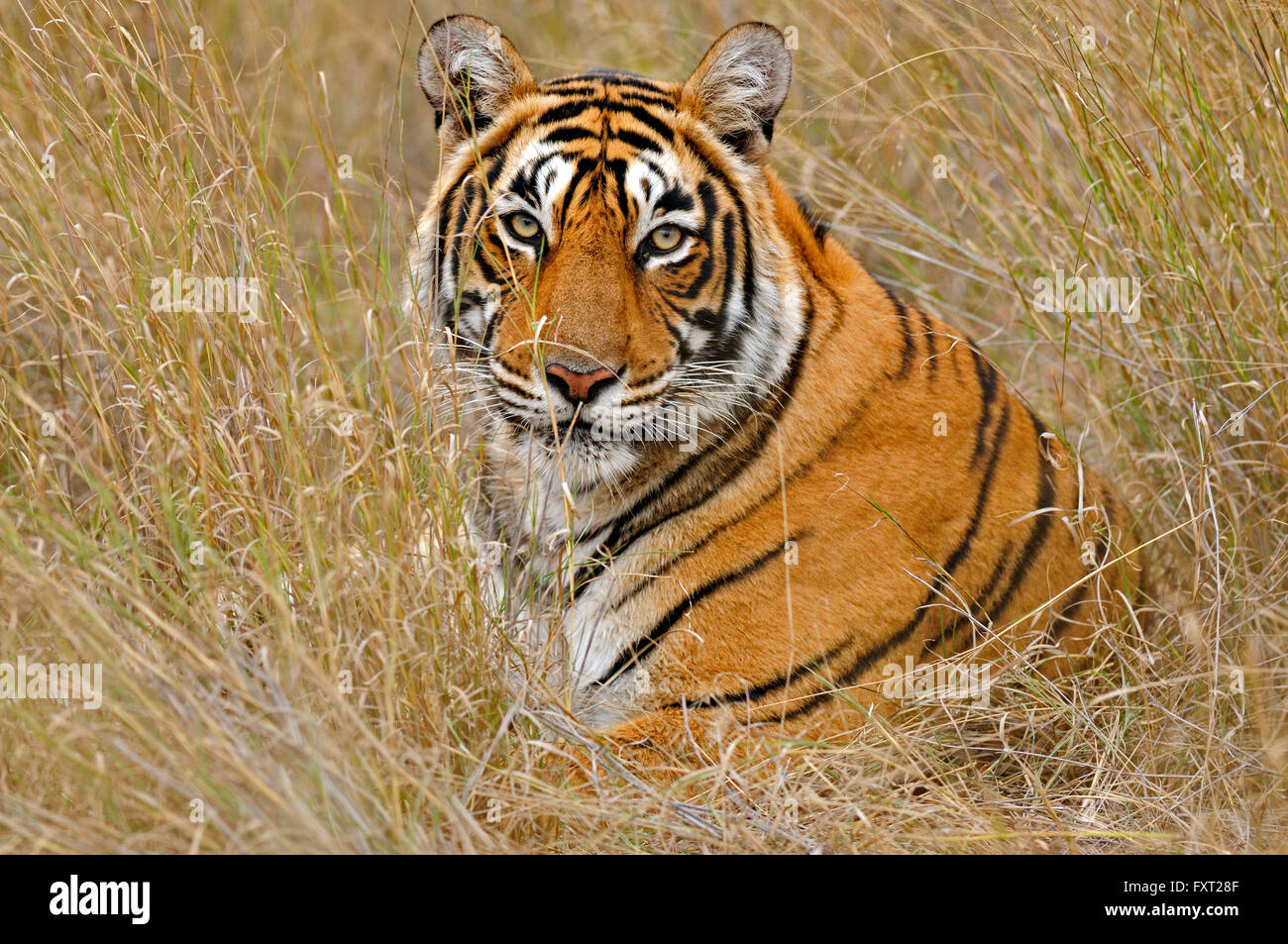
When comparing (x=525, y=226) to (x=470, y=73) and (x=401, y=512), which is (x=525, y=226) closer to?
(x=470, y=73)

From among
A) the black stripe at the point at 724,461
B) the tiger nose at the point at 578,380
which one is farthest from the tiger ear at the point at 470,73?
the black stripe at the point at 724,461

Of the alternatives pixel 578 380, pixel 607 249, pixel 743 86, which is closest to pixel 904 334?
pixel 743 86

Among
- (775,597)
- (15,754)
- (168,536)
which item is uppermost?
(168,536)

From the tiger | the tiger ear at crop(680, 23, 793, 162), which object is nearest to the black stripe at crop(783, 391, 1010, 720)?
the tiger

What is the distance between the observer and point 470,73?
2.88 m

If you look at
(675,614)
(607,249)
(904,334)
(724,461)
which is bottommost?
(675,614)

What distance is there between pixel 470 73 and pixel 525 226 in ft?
1.23

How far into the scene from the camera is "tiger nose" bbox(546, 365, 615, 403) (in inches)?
104

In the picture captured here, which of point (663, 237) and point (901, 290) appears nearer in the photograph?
point (663, 237)

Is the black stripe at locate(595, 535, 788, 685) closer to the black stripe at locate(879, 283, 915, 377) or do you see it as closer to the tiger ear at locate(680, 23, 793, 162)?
the black stripe at locate(879, 283, 915, 377)
